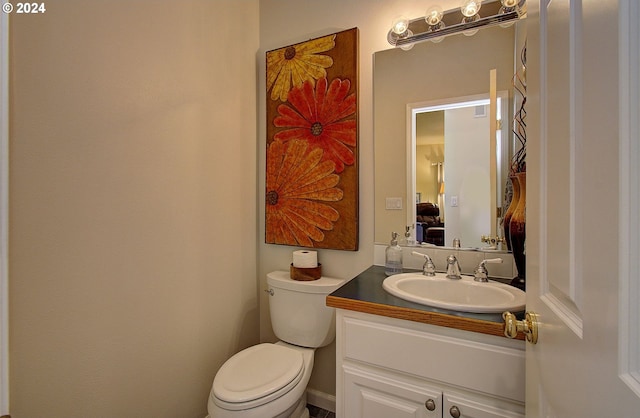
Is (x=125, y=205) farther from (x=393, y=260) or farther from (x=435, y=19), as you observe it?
(x=435, y=19)

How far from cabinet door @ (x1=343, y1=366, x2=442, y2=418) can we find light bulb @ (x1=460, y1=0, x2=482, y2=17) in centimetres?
156

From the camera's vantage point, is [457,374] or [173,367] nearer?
[457,374]

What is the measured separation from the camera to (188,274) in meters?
1.42

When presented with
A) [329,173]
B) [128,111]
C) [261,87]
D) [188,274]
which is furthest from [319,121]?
[188,274]

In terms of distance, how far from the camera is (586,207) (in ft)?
1.24

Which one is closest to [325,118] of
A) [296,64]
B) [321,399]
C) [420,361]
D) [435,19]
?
[296,64]

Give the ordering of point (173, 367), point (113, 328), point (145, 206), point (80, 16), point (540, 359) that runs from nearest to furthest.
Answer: point (540, 359)
point (80, 16)
point (113, 328)
point (145, 206)
point (173, 367)

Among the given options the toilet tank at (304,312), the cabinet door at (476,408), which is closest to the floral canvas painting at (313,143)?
the toilet tank at (304,312)

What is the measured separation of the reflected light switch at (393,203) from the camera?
1.53 meters

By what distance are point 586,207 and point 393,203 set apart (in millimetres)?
1168

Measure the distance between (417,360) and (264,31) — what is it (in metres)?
1.99

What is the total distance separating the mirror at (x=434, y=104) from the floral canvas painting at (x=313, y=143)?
16 cm

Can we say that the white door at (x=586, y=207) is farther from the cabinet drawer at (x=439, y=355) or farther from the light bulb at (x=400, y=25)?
the light bulb at (x=400, y=25)

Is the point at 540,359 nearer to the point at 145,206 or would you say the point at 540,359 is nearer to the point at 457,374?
the point at 457,374
